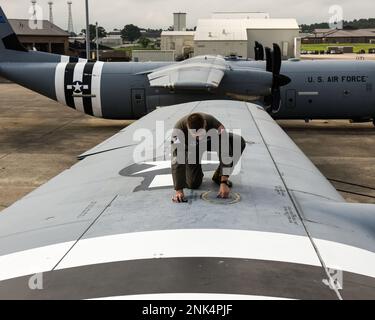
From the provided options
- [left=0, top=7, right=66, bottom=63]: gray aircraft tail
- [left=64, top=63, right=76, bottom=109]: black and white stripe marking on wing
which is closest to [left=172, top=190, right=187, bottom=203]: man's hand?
[left=64, top=63, right=76, bottom=109]: black and white stripe marking on wing

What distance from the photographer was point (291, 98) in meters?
21.8

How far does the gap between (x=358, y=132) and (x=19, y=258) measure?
21.3 meters

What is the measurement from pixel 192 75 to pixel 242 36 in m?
Result: 37.7

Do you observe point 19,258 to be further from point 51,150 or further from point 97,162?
point 51,150

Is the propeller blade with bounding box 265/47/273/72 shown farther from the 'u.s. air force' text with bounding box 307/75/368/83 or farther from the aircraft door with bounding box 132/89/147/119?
the aircraft door with bounding box 132/89/147/119

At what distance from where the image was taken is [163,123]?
418 inches

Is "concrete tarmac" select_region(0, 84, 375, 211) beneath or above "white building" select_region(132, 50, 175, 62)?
beneath

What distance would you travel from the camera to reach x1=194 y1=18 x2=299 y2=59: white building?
52500 mm

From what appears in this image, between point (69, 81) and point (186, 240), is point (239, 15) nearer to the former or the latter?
point (69, 81)

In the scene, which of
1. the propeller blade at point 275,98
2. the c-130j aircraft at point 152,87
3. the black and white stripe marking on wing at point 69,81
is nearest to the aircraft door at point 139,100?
the c-130j aircraft at point 152,87

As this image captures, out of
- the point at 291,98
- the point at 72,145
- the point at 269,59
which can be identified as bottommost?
the point at 72,145

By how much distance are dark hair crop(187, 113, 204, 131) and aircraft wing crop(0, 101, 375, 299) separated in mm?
779

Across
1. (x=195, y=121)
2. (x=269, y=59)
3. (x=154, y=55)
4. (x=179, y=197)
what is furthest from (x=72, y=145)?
(x=154, y=55)

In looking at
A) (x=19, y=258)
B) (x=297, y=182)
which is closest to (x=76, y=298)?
(x=19, y=258)
